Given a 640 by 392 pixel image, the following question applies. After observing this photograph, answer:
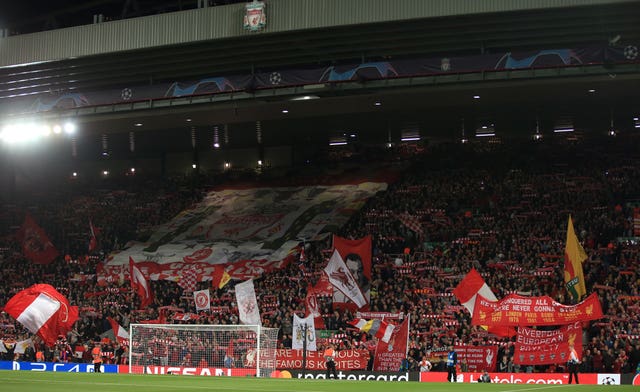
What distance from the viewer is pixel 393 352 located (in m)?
32.5

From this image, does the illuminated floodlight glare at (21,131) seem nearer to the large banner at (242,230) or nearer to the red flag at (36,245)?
the red flag at (36,245)

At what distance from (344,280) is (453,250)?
662cm

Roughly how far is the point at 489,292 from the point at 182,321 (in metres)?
14.9

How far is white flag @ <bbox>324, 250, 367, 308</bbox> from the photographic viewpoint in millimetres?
36188

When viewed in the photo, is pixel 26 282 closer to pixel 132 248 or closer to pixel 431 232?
pixel 132 248

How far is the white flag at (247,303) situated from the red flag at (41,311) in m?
6.94

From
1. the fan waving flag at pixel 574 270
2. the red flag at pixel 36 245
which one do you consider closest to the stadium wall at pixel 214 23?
the fan waving flag at pixel 574 270

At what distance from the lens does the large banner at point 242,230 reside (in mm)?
45312

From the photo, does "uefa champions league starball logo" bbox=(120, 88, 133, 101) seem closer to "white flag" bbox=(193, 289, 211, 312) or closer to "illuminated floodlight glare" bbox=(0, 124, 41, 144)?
"illuminated floodlight glare" bbox=(0, 124, 41, 144)

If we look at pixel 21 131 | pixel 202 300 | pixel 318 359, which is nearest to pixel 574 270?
pixel 318 359

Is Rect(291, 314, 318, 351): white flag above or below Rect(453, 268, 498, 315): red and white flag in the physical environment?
below

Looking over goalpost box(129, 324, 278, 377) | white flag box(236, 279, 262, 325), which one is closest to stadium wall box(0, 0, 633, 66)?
white flag box(236, 279, 262, 325)

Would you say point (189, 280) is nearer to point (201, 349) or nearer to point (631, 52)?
point (201, 349)

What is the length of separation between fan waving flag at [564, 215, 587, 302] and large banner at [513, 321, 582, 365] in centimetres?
178
